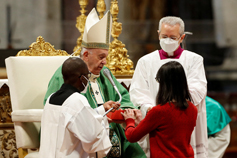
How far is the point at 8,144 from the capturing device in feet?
15.6

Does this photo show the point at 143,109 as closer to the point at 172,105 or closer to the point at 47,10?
the point at 172,105

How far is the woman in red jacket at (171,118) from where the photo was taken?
10.1 ft

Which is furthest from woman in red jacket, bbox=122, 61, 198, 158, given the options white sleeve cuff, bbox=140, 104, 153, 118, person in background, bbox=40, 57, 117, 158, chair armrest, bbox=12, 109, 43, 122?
chair armrest, bbox=12, 109, 43, 122

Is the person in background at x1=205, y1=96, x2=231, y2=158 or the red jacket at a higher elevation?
the red jacket

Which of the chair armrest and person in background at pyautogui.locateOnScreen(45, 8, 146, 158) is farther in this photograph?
the chair armrest

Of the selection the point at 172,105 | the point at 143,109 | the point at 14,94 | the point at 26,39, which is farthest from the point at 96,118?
the point at 26,39

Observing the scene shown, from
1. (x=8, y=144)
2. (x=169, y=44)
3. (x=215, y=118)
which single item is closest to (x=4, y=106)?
(x=8, y=144)

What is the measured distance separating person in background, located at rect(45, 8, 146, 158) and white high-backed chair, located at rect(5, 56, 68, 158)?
0.46m

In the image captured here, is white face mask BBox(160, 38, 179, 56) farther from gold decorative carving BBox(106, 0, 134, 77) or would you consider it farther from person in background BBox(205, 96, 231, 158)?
person in background BBox(205, 96, 231, 158)

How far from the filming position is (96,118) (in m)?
2.87

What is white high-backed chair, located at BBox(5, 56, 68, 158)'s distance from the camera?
3779mm

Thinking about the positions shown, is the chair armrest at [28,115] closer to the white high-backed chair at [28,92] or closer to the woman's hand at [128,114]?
the white high-backed chair at [28,92]

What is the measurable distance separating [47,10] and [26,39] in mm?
685

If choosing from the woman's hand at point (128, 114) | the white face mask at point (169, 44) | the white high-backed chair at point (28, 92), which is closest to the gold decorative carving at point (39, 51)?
the white high-backed chair at point (28, 92)
